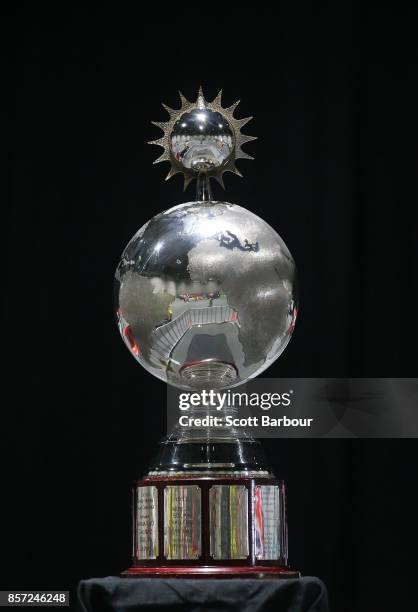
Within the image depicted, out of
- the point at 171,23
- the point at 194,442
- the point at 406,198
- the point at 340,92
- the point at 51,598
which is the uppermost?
the point at 171,23

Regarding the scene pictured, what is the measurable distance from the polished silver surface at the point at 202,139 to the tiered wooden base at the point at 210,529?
70cm

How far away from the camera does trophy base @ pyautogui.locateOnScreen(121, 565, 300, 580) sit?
2.12m

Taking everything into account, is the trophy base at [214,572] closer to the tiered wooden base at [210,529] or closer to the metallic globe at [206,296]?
the tiered wooden base at [210,529]

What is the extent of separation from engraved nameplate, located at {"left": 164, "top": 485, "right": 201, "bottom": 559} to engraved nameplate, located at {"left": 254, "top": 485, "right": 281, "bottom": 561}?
0.12m

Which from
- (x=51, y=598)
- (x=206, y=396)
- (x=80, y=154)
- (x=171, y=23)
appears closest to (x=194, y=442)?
(x=206, y=396)

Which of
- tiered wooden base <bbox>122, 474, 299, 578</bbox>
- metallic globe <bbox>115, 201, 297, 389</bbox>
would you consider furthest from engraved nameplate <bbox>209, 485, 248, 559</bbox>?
metallic globe <bbox>115, 201, 297, 389</bbox>

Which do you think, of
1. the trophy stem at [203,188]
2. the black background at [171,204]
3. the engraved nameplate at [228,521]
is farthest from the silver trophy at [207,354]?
the black background at [171,204]

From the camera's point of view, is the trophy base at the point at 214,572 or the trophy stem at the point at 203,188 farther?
the trophy stem at the point at 203,188

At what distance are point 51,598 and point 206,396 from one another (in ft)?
2.39

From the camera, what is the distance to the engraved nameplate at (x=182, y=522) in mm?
2176

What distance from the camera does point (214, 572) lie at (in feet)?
6.98

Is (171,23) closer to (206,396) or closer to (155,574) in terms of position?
(206,396)

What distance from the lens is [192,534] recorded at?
2.18 meters

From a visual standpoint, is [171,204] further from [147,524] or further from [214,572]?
[214,572]
